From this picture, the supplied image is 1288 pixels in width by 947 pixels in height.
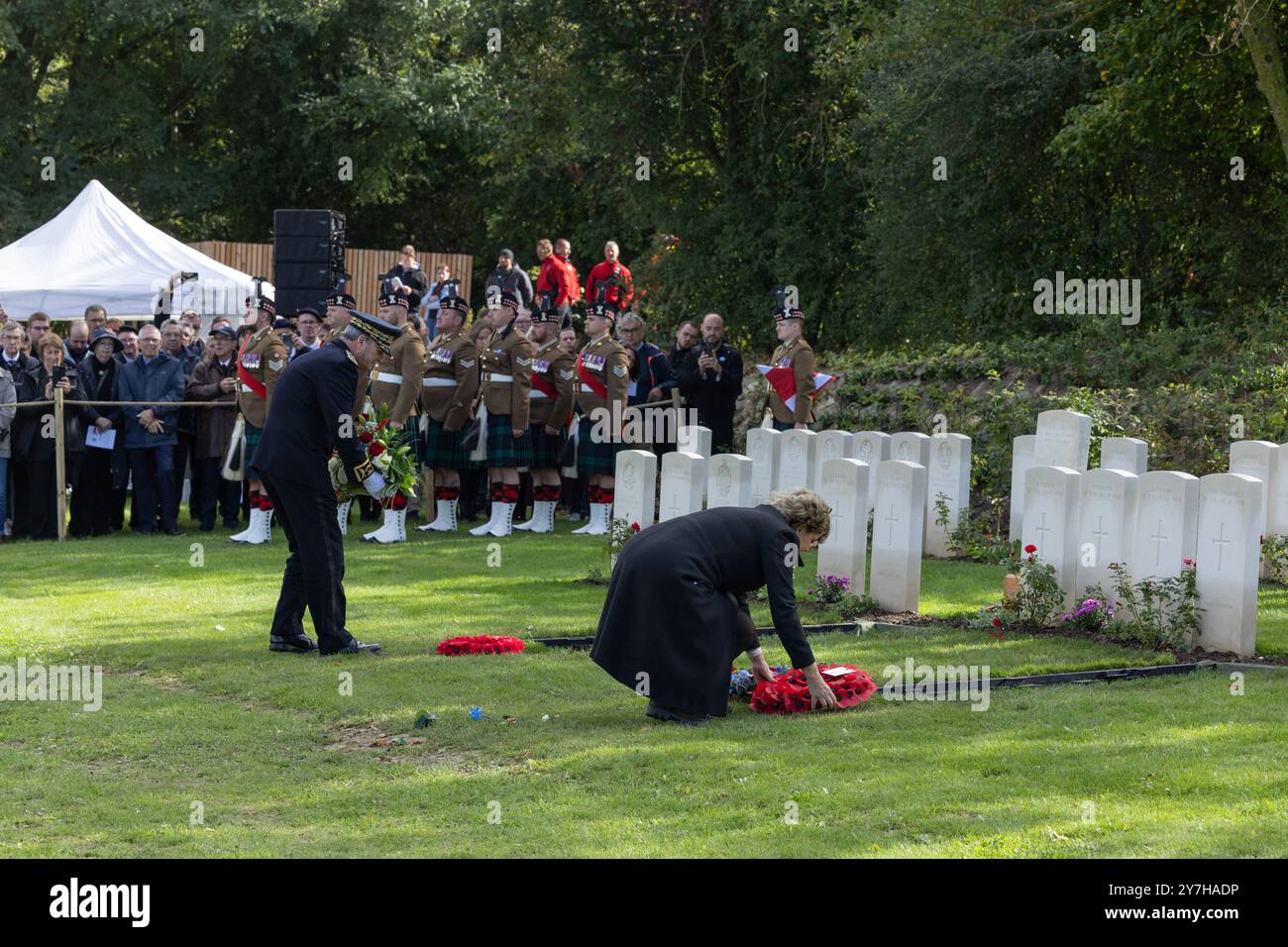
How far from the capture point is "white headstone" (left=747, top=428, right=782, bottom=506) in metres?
14.4

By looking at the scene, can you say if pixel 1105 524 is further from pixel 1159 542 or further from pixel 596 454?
pixel 596 454

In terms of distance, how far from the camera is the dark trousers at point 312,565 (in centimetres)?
975

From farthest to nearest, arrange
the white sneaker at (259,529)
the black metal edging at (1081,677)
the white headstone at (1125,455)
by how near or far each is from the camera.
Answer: the white sneaker at (259,529) < the white headstone at (1125,455) < the black metal edging at (1081,677)

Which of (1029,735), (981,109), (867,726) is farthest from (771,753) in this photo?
(981,109)

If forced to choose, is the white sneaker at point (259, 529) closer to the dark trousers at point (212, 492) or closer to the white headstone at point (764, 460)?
the dark trousers at point (212, 492)

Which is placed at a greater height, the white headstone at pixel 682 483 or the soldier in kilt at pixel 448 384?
the soldier in kilt at pixel 448 384

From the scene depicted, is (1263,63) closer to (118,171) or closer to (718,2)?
(718,2)

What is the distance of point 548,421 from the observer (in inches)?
666

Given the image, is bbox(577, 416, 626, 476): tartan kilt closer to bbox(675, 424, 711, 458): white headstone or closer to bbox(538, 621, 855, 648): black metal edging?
bbox(675, 424, 711, 458): white headstone

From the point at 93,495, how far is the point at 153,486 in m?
0.60

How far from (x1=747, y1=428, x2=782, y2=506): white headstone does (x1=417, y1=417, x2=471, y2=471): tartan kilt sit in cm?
356

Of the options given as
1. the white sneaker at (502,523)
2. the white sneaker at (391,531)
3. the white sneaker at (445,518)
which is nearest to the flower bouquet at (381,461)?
the white sneaker at (391,531)

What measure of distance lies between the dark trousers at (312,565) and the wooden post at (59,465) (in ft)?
23.4

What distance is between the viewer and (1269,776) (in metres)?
6.76
